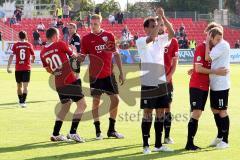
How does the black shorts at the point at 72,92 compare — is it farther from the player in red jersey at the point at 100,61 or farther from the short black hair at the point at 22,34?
the short black hair at the point at 22,34

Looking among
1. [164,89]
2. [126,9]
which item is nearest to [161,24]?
[164,89]

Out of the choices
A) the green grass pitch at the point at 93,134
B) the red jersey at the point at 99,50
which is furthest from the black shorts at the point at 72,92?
the green grass pitch at the point at 93,134

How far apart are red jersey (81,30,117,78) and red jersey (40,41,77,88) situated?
444mm

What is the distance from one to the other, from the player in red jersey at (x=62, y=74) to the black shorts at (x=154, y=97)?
5.74 ft

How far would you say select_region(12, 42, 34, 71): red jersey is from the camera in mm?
17281

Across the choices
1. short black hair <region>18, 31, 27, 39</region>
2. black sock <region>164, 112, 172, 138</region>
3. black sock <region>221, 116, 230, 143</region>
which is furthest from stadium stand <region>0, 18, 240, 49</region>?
black sock <region>221, 116, 230, 143</region>

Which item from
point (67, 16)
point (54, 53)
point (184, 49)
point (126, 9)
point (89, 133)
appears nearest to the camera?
point (54, 53)

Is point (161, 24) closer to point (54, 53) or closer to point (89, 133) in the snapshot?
point (54, 53)

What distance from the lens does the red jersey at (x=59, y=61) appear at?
11039 millimetres

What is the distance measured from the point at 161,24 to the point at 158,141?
197 cm

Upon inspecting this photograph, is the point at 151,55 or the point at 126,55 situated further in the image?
the point at 126,55

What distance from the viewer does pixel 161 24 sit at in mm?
9469

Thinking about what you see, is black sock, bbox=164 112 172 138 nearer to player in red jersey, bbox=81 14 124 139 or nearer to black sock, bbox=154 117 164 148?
black sock, bbox=154 117 164 148

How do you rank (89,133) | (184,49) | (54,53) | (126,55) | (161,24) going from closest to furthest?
1. (161,24)
2. (54,53)
3. (89,133)
4. (126,55)
5. (184,49)
